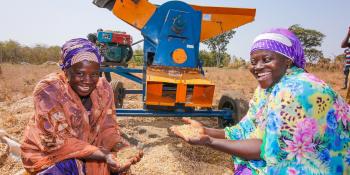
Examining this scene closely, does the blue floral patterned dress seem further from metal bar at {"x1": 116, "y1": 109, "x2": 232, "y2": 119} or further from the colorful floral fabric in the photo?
metal bar at {"x1": 116, "y1": 109, "x2": 232, "y2": 119}

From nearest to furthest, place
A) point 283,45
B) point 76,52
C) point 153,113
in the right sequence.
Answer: point 283,45 < point 76,52 < point 153,113

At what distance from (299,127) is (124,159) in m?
1.39

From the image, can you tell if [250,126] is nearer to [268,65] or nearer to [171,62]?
[268,65]

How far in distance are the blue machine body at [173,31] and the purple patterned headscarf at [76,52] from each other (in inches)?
112

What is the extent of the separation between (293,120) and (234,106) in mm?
3850

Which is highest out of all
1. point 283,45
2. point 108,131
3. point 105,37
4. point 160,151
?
point 105,37

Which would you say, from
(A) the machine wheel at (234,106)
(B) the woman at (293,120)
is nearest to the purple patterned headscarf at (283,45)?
(B) the woman at (293,120)

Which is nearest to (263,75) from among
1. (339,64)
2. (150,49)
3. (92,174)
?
(92,174)

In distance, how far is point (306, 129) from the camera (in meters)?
1.54

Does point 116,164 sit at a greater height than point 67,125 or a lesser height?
lesser

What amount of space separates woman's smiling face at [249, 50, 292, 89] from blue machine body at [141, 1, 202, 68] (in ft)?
11.5

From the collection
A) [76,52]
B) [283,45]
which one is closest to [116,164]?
[76,52]

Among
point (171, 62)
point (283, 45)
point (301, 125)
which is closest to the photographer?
point (301, 125)

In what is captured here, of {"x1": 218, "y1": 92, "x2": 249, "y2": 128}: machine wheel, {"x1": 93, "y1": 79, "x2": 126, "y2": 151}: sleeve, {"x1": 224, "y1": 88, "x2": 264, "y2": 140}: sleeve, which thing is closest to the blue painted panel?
{"x1": 218, "y1": 92, "x2": 249, "y2": 128}: machine wheel
